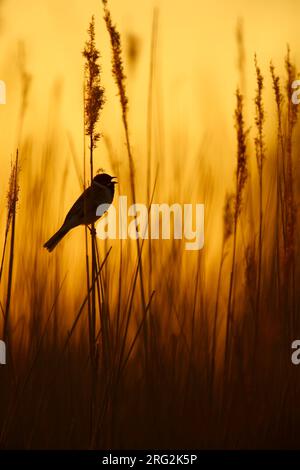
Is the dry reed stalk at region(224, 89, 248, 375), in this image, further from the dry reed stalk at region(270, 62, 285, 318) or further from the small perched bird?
the small perched bird

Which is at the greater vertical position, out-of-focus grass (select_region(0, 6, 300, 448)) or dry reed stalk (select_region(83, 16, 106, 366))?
dry reed stalk (select_region(83, 16, 106, 366))

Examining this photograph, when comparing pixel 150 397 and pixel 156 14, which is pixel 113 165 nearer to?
pixel 156 14

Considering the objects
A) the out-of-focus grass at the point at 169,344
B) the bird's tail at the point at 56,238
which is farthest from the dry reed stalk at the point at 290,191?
the bird's tail at the point at 56,238

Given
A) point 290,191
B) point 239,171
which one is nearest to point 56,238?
point 239,171

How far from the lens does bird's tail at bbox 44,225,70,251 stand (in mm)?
2535

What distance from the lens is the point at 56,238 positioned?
2.62 m

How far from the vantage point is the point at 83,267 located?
8.24 feet

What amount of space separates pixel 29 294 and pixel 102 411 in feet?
2.05

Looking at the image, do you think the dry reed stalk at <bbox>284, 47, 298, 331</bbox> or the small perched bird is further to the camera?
the small perched bird

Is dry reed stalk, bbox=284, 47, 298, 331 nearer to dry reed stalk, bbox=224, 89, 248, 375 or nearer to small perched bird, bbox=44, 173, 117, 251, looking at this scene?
dry reed stalk, bbox=224, 89, 248, 375

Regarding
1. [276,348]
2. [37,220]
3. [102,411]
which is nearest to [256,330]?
[276,348]

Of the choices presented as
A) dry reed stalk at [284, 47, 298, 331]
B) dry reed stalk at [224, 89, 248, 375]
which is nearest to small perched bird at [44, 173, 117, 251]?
dry reed stalk at [224, 89, 248, 375]

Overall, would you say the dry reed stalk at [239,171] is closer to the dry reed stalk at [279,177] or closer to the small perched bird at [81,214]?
the dry reed stalk at [279,177]

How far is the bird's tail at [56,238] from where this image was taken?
2.54 metres
